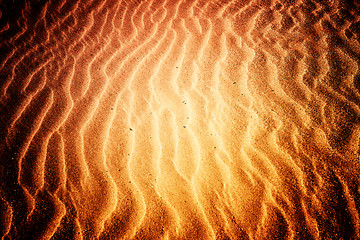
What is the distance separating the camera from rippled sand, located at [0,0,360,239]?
1.85 m

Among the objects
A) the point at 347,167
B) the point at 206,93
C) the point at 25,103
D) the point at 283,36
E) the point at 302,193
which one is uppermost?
the point at 283,36

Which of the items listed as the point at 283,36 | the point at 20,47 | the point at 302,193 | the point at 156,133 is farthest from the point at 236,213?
the point at 20,47

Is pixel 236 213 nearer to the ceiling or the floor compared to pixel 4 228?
nearer to the ceiling

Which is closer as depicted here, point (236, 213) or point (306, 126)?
point (236, 213)

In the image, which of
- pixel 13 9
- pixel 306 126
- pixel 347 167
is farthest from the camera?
pixel 13 9

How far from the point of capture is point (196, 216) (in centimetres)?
186

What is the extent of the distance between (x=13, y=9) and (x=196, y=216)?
5.51 meters

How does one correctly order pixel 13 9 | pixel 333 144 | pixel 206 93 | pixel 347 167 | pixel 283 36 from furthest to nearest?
pixel 13 9
pixel 283 36
pixel 206 93
pixel 333 144
pixel 347 167

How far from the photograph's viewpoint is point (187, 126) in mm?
2424

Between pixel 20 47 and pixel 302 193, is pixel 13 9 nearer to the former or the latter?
pixel 20 47

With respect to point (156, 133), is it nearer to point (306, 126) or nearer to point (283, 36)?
point (306, 126)

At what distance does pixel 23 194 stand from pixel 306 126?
312 centimetres

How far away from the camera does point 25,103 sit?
272cm

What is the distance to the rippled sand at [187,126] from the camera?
1848mm
